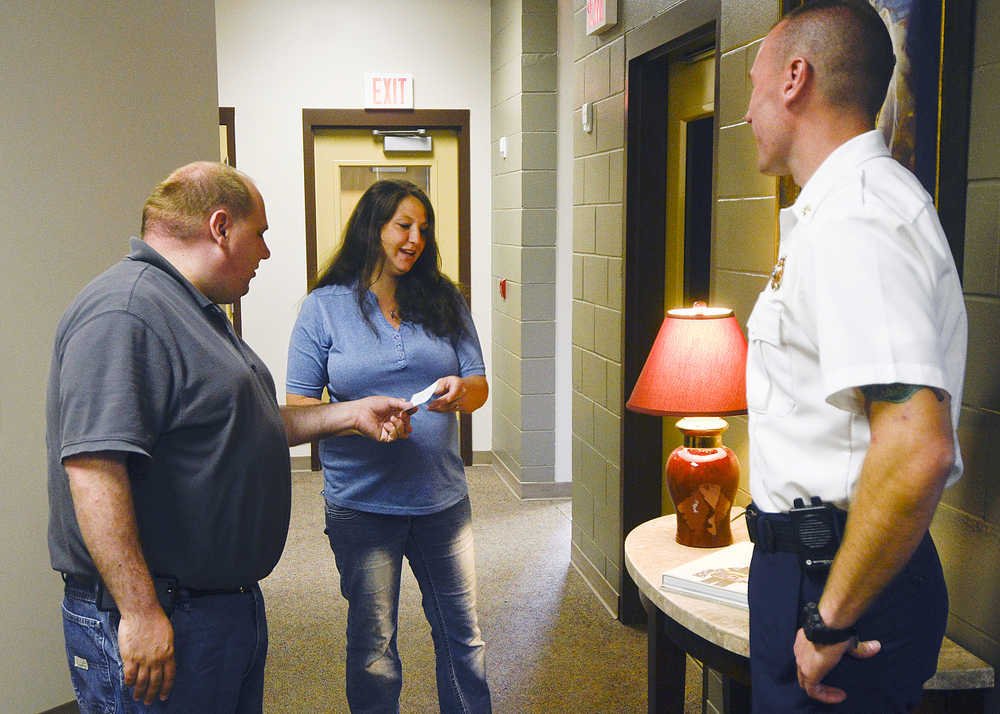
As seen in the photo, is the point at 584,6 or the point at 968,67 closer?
the point at 968,67

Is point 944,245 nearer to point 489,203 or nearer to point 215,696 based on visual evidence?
point 215,696

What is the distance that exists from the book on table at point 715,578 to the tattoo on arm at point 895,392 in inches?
28.1

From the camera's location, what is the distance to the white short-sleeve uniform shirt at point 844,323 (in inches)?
42.4

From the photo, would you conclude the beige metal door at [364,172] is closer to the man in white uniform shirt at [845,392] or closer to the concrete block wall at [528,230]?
the concrete block wall at [528,230]

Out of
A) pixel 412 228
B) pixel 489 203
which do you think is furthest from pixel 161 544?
pixel 489 203

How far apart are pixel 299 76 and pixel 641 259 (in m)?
3.05

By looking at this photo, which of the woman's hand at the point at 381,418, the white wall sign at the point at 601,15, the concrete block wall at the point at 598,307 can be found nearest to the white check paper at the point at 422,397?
the woman's hand at the point at 381,418

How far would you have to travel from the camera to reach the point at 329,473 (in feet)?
7.56

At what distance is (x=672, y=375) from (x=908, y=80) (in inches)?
31.1

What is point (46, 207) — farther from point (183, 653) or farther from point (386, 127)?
point (386, 127)

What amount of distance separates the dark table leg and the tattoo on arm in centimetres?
116

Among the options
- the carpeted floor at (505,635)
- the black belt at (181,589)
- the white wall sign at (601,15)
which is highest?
the white wall sign at (601,15)

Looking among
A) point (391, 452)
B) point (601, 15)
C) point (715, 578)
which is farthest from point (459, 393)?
point (601, 15)

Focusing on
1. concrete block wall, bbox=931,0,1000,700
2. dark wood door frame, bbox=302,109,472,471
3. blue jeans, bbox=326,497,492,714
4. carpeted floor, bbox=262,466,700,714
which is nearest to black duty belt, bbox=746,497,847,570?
concrete block wall, bbox=931,0,1000,700
